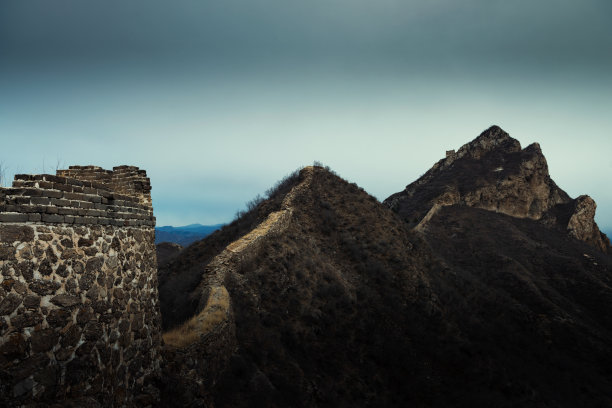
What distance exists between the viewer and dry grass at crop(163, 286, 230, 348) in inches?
324

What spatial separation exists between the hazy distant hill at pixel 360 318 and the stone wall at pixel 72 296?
178cm

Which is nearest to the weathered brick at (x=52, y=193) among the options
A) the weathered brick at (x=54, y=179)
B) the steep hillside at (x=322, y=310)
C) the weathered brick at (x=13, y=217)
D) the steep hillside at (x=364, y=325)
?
the weathered brick at (x=54, y=179)

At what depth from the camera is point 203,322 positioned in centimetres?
962

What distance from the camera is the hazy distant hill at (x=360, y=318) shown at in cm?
1077

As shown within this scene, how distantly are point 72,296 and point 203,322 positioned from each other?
554 centimetres

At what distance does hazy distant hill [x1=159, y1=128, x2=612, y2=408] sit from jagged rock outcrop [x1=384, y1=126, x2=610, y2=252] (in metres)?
18.6

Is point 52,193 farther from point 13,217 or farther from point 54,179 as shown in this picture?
point 13,217

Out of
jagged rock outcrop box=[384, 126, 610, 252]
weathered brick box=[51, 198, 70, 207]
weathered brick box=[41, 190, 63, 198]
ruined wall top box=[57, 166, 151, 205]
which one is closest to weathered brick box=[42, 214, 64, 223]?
weathered brick box=[51, 198, 70, 207]

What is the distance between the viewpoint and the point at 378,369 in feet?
47.4

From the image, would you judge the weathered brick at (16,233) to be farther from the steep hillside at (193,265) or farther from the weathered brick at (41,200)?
the steep hillside at (193,265)

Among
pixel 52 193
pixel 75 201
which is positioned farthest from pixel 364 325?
pixel 52 193

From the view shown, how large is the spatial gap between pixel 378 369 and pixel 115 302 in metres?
12.4

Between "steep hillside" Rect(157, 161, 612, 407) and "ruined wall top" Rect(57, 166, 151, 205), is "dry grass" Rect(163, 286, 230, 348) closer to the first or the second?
"steep hillside" Rect(157, 161, 612, 407)

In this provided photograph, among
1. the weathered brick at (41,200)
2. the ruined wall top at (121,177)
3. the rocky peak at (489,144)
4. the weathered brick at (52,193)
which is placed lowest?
the weathered brick at (41,200)
